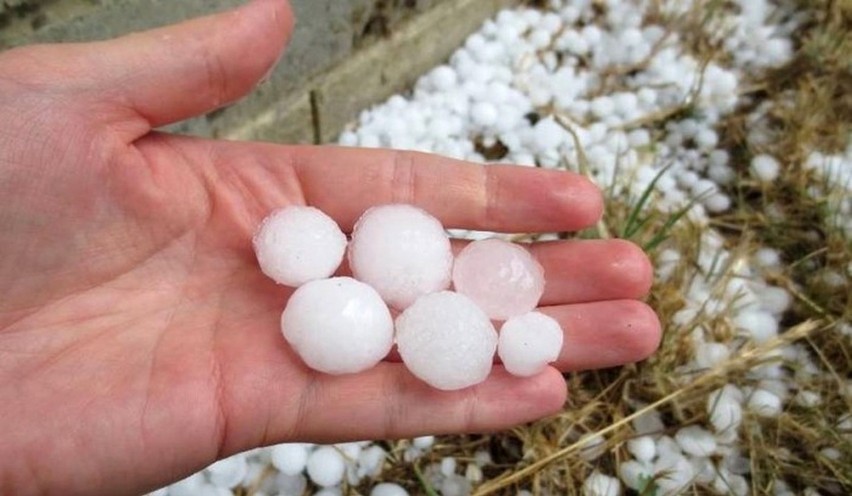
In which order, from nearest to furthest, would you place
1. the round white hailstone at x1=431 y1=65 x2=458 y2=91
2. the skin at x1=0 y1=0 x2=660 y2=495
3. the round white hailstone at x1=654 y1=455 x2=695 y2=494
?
1. the skin at x1=0 y1=0 x2=660 y2=495
2. the round white hailstone at x1=654 y1=455 x2=695 y2=494
3. the round white hailstone at x1=431 y1=65 x2=458 y2=91

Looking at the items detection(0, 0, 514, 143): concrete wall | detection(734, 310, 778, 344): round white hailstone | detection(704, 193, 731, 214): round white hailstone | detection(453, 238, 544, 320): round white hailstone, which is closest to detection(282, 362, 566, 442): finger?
detection(453, 238, 544, 320): round white hailstone

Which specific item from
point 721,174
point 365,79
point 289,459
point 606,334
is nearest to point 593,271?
point 606,334

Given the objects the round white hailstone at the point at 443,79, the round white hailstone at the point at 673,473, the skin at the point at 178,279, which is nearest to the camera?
the skin at the point at 178,279

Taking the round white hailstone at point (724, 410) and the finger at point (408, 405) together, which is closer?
the finger at point (408, 405)

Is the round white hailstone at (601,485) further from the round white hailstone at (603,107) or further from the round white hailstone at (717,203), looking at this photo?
the round white hailstone at (603,107)

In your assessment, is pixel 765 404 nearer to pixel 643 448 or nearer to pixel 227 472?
pixel 643 448

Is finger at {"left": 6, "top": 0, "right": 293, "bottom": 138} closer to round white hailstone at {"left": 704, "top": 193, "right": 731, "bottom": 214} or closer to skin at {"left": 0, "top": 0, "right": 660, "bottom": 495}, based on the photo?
skin at {"left": 0, "top": 0, "right": 660, "bottom": 495}

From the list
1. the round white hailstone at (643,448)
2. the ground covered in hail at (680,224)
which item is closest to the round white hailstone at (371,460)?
the ground covered in hail at (680,224)
